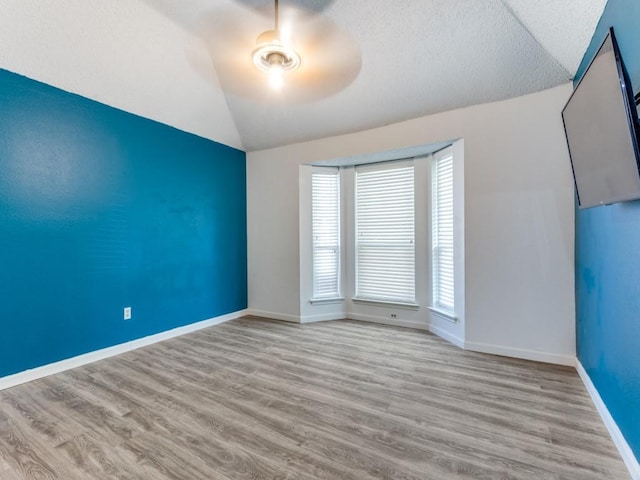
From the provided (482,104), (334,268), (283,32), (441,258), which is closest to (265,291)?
(334,268)

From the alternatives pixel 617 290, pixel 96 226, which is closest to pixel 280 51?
pixel 96 226

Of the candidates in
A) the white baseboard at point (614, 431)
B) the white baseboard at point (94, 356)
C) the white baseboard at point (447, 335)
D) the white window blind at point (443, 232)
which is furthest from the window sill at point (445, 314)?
the white baseboard at point (94, 356)

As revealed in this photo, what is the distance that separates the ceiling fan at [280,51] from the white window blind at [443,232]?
1464 mm

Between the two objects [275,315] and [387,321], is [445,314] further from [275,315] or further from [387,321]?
[275,315]

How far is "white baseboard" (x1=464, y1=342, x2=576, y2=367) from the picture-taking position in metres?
2.61

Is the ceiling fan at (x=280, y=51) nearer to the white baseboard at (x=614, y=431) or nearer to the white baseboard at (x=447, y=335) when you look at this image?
the white baseboard at (x=447, y=335)

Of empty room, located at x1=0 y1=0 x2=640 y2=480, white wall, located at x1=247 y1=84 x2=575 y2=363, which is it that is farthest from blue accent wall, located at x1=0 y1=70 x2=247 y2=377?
white wall, located at x1=247 y1=84 x2=575 y2=363

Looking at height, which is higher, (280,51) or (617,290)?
(280,51)

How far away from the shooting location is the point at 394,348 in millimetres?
3105

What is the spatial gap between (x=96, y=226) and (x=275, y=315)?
2.44m

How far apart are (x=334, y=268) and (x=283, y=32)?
9.41 ft

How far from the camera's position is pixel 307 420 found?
6.18 feet

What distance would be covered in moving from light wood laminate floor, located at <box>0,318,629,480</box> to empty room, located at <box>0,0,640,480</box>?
0.02m

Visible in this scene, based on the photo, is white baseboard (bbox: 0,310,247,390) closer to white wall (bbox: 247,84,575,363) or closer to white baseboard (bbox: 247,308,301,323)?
white baseboard (bbox: 247,308,301,323)
